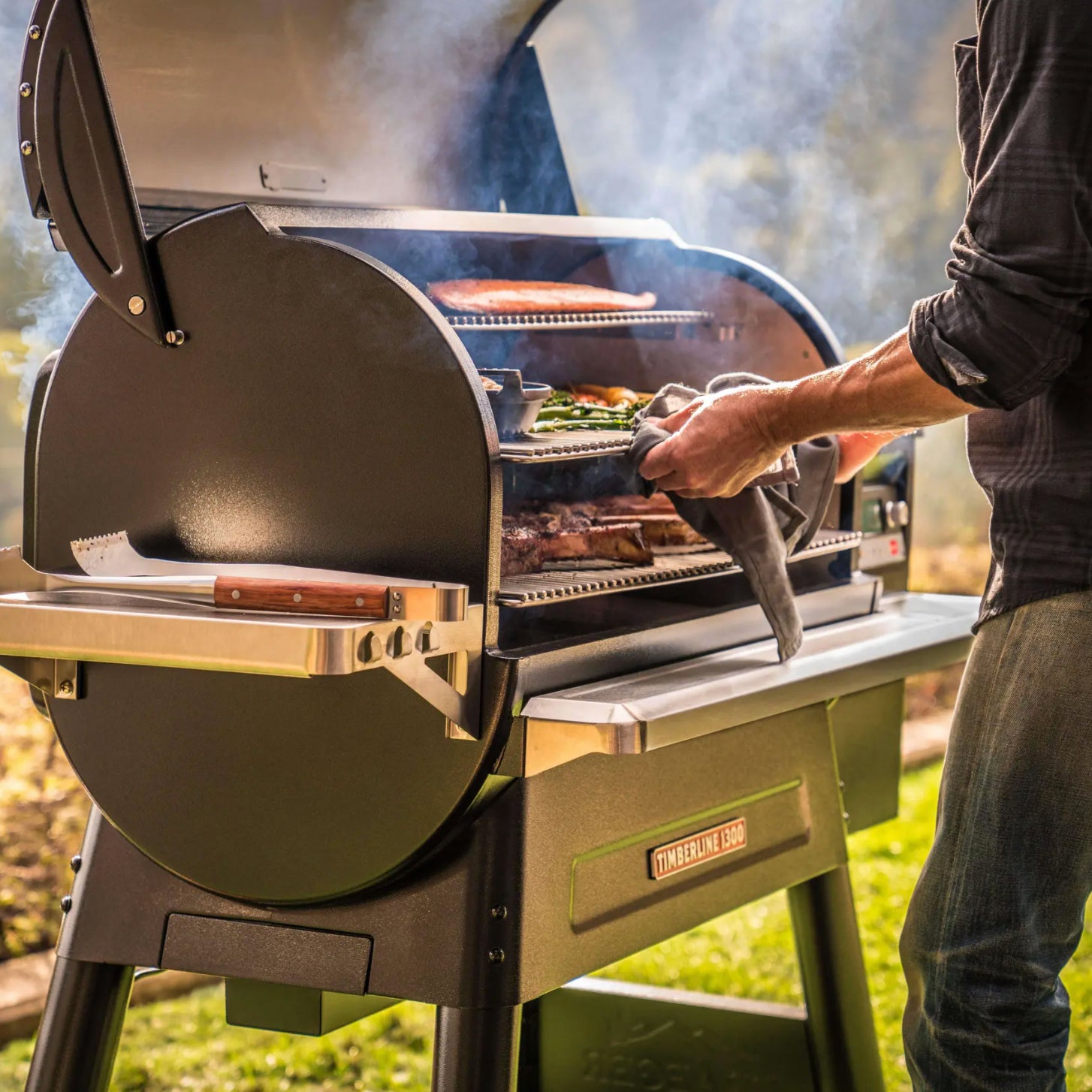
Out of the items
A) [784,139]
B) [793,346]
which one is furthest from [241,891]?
[784,139]

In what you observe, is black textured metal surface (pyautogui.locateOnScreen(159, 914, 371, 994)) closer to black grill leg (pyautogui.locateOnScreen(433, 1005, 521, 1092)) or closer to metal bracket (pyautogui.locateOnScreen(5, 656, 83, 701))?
black grill leg (pyautogui.locateOnScreen(433, 1005, 521, 1092))

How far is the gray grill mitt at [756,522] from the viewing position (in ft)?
7.52

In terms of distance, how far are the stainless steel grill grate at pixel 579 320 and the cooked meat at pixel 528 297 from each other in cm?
2

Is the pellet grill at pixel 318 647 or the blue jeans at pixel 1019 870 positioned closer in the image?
the blue jeans at pixel 1019 870

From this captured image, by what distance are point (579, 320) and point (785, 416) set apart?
70 centimetres

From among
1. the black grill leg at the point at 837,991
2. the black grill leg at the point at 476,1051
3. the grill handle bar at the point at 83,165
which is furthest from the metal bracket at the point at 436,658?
the black grill leg at the point at 837,991

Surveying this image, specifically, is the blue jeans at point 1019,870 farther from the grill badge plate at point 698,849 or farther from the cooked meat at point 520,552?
the cooked meat at point 520,552

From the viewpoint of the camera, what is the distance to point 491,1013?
1986mm

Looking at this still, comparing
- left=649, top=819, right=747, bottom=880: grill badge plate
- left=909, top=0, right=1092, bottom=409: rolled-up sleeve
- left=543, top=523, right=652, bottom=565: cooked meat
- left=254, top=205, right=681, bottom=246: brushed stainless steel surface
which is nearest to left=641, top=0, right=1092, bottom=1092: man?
left=909, top=0, right=1092, bottom=409: rolled-up sleeve

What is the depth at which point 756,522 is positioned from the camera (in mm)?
2314

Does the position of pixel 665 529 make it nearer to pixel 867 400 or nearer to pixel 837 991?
pixel 867 400

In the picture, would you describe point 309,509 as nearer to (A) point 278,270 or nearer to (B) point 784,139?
(A) point 278,270

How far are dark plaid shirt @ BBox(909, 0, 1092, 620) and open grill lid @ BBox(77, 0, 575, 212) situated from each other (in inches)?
49.6

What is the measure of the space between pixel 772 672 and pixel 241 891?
2.91ft
